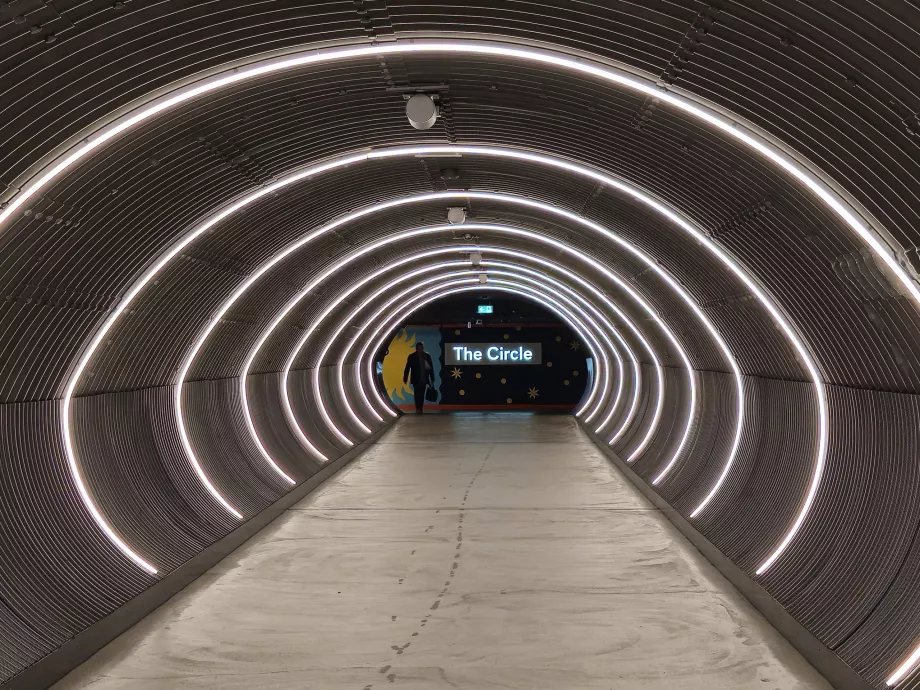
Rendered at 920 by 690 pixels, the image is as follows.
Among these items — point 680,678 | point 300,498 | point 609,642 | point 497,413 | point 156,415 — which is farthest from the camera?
point 497,413

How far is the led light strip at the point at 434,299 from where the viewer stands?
28.5m

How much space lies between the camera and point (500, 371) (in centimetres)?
3416

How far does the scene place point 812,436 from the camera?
368 inches

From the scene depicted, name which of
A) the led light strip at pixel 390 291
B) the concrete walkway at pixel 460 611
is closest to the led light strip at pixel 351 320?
the led light strip at pixel 390 291

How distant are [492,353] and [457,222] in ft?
65.7

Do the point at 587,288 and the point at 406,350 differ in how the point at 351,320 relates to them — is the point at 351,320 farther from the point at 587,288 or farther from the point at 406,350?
the point at 406,350

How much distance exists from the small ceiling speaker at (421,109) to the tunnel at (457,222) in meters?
0.02

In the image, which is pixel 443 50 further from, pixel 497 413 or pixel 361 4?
pixel 497 413

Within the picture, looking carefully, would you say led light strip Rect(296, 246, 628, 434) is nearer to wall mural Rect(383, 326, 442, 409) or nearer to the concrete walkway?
wall mural Rect(383, 326, 442, 409)

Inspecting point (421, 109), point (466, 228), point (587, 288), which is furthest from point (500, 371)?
point (421, 109)

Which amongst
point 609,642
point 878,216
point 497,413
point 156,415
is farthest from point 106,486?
point 497,413

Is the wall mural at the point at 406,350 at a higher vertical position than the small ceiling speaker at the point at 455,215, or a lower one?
lower

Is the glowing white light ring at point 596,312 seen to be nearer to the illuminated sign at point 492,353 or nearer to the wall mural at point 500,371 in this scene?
the wall mural at point 500,371

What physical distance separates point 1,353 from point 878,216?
236 inches
